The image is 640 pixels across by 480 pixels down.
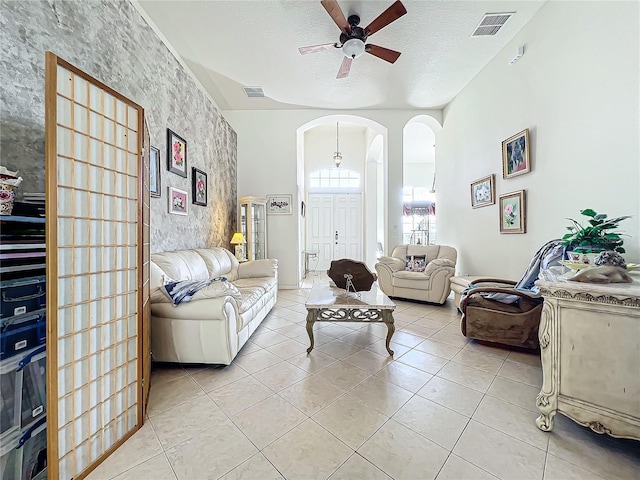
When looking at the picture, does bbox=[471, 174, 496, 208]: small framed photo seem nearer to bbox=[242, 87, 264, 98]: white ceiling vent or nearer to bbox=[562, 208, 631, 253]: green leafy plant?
bbox=[562, 208, 631, 253]: green leafy plant

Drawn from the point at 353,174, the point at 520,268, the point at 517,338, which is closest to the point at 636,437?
the point at 517,338

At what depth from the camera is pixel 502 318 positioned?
8.16 feet

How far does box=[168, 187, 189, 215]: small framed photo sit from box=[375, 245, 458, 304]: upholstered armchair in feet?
10.1

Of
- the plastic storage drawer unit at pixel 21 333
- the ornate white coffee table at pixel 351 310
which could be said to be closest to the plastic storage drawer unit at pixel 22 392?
the plastic storage drawer unit at pixel 21 333

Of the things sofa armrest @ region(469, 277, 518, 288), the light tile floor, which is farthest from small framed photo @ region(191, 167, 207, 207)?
sofa armrest @ region(469, 277, 518, 288)

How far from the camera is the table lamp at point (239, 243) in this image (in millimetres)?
4617

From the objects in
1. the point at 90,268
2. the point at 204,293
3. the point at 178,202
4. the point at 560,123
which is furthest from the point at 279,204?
the point at 560,123

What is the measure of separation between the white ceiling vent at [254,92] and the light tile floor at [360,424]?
4.08 metres

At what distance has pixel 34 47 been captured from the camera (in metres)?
1.56

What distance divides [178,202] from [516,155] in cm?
426

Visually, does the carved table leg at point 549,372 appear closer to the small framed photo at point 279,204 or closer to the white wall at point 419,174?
the small framed photo at point 279,204

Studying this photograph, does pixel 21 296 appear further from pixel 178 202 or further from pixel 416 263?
pixel 416 263

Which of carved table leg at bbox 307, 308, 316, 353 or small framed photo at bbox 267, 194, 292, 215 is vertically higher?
small framed photo at bbox 267, 194, 292, 215

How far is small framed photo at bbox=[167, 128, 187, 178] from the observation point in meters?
3.07
